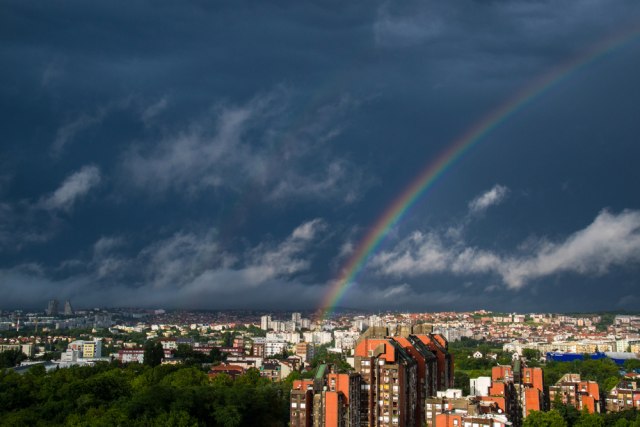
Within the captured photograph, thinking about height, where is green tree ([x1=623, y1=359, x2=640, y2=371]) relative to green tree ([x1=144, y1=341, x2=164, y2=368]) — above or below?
below

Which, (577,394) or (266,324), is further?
(266,324)

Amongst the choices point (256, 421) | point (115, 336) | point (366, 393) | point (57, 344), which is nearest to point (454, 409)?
point (366, 393)

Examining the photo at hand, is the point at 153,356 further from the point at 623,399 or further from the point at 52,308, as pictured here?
the point at 52,308

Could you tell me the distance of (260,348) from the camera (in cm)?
8294

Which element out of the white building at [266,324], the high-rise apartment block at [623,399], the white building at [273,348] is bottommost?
the high-rise apartment block at [623,399]

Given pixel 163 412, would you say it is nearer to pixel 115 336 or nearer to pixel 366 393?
pixel 366 393

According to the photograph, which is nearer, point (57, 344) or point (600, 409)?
point (600, 409)

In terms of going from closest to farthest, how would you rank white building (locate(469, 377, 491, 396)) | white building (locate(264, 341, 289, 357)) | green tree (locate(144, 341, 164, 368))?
white building (locate(469, 377, 491, 396)), green tree (locate(144, 341, 164, 368)), white building (locate(264, 341, 289, 357))

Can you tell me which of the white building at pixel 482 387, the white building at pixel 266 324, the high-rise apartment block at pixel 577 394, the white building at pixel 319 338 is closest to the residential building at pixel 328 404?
the white building at pixel 482 387

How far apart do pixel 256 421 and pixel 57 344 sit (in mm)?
73511

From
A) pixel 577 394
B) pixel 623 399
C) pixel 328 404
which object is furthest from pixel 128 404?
pixel 623 399

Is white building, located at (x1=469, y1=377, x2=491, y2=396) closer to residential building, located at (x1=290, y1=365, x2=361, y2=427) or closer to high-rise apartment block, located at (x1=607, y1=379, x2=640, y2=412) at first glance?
residential building, located at (x1=290, y1=365, x2=361, y2=427)

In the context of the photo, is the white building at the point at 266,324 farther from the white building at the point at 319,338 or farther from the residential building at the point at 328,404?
the residential building at the point at 328,404

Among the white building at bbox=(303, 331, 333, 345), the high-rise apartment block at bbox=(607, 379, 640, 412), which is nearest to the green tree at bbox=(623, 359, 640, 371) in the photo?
the high-rise apartment block at bbox=(607, 379, 640, 412)
